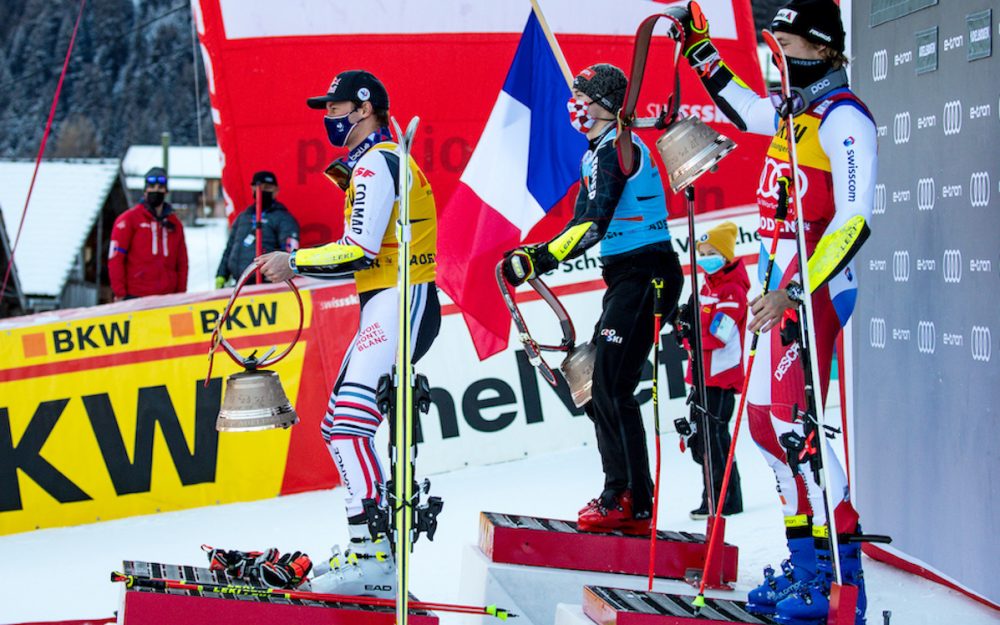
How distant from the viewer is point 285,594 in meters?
5.03

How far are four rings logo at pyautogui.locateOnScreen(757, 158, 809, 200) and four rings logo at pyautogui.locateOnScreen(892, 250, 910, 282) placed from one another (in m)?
1.36

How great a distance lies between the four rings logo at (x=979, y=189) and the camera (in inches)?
201

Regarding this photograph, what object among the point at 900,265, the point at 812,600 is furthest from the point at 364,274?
the point at 900,265

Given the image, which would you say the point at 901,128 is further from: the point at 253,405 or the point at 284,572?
the point at 284,572

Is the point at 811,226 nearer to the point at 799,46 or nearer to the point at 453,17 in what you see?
the point at 799,46

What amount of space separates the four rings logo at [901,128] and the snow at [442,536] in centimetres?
197

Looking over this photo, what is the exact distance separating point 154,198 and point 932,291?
8.20 metres

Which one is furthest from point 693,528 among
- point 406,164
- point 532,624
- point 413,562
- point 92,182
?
point 92,182

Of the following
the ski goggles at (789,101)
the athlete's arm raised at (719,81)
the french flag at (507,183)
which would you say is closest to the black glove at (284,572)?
the french flag at (507,183)

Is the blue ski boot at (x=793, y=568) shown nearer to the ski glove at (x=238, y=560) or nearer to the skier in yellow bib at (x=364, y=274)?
the skier in yellow bib at (x=364, y=274)

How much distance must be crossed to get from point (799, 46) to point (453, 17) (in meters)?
7.45

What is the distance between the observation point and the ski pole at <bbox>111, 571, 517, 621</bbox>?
4992mm

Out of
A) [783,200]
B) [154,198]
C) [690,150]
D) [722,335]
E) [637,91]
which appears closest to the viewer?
[783,200]

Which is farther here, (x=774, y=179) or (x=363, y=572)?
(x=363, y=572)
